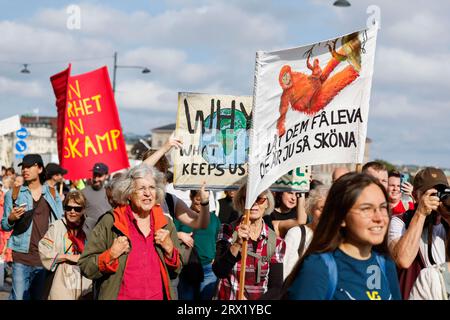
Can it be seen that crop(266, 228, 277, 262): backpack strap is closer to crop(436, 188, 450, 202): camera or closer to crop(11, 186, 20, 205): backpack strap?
crop(436, 188, 450, 202): camera

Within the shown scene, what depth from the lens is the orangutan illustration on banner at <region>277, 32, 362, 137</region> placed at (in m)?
6.82

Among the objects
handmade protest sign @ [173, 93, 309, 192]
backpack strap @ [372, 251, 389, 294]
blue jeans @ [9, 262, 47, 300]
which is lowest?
blue jeans @ [9, 262, 47, 300]

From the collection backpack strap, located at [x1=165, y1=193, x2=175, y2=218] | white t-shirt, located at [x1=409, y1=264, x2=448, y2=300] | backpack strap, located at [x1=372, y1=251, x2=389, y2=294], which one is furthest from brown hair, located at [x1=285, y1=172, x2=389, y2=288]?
backpack strap, located at [x1=165, y1=193, x2=175, y2=218]

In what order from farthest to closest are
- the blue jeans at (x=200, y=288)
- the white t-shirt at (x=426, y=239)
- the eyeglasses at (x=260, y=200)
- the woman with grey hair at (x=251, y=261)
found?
the blue jeans at (x=200, y=288) < the eyeglasses at (x=260, y=200) < the woman with grey hair at (x=251, y=261) < the white t-shirt at (x=426, y=239)

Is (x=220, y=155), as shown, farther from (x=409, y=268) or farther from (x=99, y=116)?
(x=99, y=116)

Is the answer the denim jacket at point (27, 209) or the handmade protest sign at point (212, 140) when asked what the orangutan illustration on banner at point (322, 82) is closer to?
the handmade protest sign at point (212, 140)

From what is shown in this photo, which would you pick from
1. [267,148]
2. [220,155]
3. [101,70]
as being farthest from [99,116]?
[267,148]

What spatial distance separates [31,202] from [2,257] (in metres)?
2.83

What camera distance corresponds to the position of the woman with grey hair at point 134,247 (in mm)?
6152

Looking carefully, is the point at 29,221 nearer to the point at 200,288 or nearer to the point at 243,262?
the point at 200,288

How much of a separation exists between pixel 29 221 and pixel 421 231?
433cm

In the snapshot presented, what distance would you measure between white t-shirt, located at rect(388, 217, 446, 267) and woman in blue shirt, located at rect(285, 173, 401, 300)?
1862mm

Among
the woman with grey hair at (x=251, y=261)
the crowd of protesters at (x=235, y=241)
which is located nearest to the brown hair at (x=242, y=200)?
the crowd of protesters at (x=235, y=241)

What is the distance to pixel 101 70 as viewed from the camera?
12438 millimetres
